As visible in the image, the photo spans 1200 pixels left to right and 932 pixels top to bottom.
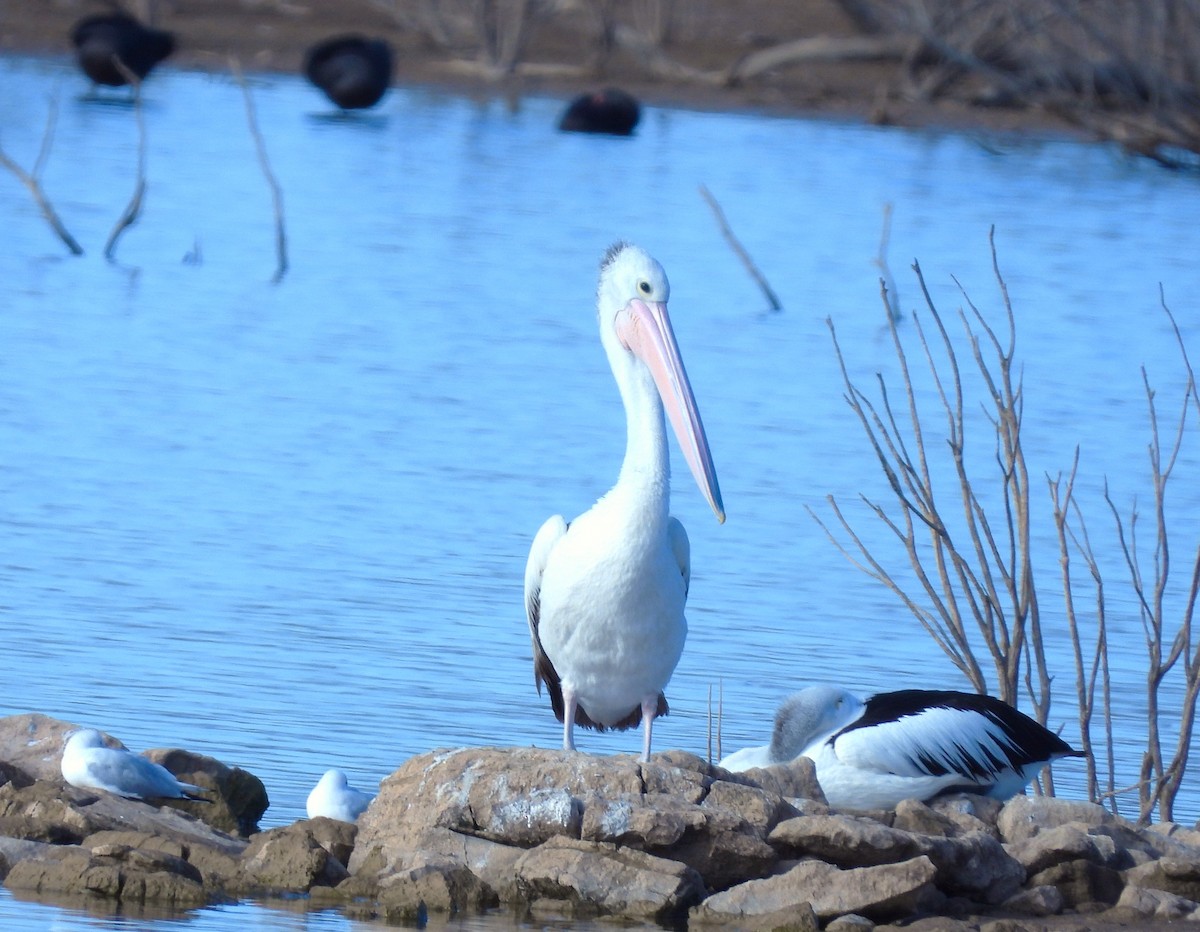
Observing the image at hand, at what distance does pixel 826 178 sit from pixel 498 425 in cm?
1263

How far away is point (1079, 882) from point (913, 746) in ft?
1.72

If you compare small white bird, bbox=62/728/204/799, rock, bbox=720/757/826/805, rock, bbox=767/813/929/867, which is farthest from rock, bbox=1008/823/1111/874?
small white bird, bbox=62/728/204/799

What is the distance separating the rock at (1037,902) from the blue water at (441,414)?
1531 mm

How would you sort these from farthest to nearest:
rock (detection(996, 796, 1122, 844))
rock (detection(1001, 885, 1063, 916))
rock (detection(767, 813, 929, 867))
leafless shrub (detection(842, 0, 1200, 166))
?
leafless shrub (detection(842, 0, 1200, 166))
rock (detection(996, 796, 1122, 844))
rock (detection(1001, 885, 1063, 916))
rock (detection(767, 813, 929, 867))

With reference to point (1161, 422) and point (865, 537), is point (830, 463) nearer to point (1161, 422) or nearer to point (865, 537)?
point (865, 537)

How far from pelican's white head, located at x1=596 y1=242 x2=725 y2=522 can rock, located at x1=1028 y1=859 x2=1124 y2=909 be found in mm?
1285

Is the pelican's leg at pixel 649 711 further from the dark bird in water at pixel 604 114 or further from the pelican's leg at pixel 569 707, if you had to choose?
the dark bird in water at pixel 604 114

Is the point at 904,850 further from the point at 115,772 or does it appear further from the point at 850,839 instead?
the point at 115,772

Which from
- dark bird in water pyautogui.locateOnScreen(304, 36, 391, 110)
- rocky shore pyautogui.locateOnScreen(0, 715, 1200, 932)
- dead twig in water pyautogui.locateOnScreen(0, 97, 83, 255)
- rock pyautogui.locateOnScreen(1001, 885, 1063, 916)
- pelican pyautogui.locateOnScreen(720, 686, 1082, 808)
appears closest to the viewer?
rocky shore pyautogui.locateOnScreen(0, 715, 1200, 932)

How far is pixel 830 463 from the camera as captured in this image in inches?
424

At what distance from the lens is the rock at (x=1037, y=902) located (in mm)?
4969

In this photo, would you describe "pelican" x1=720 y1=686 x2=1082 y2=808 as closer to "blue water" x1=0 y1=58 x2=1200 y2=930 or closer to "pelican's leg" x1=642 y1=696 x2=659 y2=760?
"pelican's leg" x1=642 y1=696 x2=659 y2=760

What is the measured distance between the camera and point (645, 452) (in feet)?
18.0

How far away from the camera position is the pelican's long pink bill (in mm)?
5863
